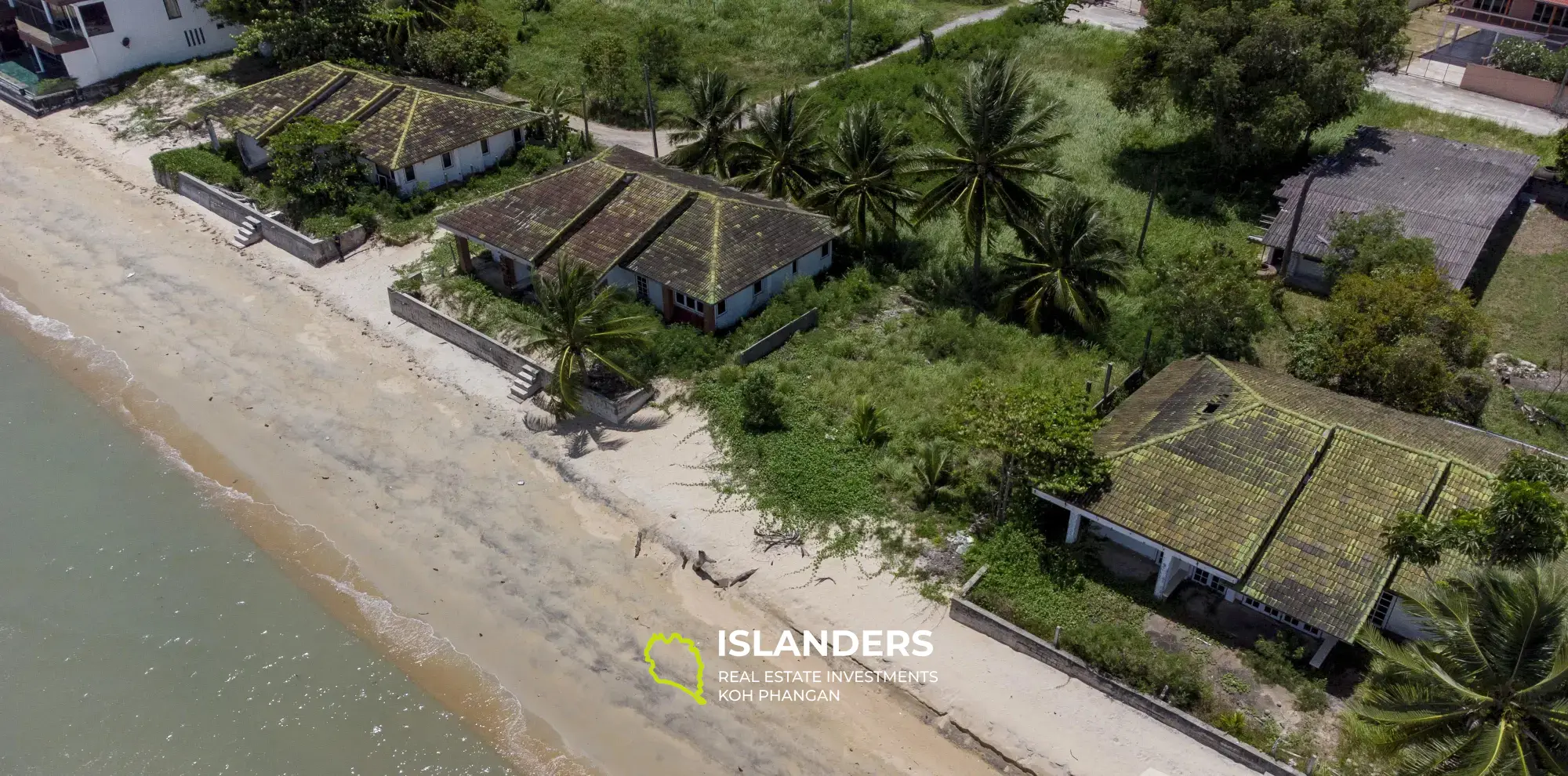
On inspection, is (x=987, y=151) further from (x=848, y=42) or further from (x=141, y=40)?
(x=141, y=40)

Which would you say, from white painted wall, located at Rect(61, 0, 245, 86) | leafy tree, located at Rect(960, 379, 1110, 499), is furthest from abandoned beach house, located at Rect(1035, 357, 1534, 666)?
white painted wall, located at Rect(61, 0, 245, 86)

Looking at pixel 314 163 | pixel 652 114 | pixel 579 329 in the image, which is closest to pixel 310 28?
pixel 314 163

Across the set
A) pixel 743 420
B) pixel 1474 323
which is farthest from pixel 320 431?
pixel 1474 323

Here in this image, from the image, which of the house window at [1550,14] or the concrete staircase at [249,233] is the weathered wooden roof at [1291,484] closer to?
the concrete staircase at [249,233]

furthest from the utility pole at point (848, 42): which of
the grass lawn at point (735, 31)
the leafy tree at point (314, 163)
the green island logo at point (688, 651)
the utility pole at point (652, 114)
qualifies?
the green island logo at point (688, 651)

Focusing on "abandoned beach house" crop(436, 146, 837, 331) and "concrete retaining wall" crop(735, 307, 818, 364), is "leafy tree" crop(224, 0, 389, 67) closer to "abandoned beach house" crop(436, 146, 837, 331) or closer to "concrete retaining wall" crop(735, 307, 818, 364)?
"abandoned beach house" crop(436, 146, 837, 331)
